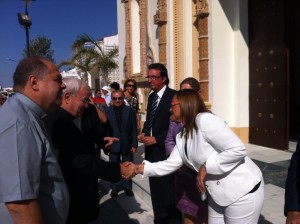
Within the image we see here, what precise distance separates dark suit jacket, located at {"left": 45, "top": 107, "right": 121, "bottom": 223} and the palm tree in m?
18.2

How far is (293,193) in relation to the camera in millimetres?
1979

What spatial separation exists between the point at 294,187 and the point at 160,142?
178 cm

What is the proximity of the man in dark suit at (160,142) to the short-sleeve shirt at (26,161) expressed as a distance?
6.50 ft

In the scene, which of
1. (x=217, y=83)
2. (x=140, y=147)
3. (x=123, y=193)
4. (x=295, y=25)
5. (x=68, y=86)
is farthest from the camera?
(x=295, y=25)

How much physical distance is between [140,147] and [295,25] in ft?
18.7

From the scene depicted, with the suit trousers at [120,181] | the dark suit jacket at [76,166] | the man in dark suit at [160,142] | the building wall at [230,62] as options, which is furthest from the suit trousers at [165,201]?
the building wall at [230,62]

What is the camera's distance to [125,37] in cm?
1328

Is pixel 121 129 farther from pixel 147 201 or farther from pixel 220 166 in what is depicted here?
pixel 220 166

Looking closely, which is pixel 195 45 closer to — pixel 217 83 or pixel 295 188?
pixel 217 83

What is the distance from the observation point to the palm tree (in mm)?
20297

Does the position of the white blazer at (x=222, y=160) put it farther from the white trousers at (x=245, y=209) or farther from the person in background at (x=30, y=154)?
the person in background at (x=30, y=154)

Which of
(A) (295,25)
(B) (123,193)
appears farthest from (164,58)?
(B) (123,193)

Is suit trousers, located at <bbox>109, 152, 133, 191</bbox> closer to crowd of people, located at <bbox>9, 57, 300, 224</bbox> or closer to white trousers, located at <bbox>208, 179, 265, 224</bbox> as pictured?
crowd of people, located at <bbox>9, 57, 300, 224</bbox>

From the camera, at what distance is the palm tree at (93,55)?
20.3 m
